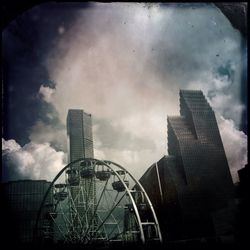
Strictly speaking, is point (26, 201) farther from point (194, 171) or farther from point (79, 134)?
point (194, 171)

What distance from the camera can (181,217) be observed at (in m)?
80.1

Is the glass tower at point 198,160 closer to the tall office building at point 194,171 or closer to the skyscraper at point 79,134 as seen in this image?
the tall office building at point 194,171

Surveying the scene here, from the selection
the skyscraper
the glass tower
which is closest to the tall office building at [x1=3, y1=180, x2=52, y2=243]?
the skyscraper

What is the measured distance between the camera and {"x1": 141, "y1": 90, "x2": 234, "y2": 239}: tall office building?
264 feet

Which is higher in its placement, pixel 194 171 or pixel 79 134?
pixel 79 134

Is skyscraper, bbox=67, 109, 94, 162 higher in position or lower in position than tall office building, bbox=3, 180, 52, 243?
higher

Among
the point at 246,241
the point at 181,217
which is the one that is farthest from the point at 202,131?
the point at 246,241

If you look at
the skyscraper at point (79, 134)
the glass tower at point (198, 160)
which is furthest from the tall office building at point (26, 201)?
the glass tower at point (198, 160)

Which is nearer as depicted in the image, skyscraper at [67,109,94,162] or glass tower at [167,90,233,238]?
glass tower at [167,90,233,238]

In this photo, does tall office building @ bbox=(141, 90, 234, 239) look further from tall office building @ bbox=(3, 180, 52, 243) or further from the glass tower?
tall office building @ bbox=(3, 180, 52, 243)

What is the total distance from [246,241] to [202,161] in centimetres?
9635

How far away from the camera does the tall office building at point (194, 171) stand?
80500 millimetres

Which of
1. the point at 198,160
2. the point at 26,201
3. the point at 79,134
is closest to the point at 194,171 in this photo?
the point at 198,160

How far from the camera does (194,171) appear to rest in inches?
3775
